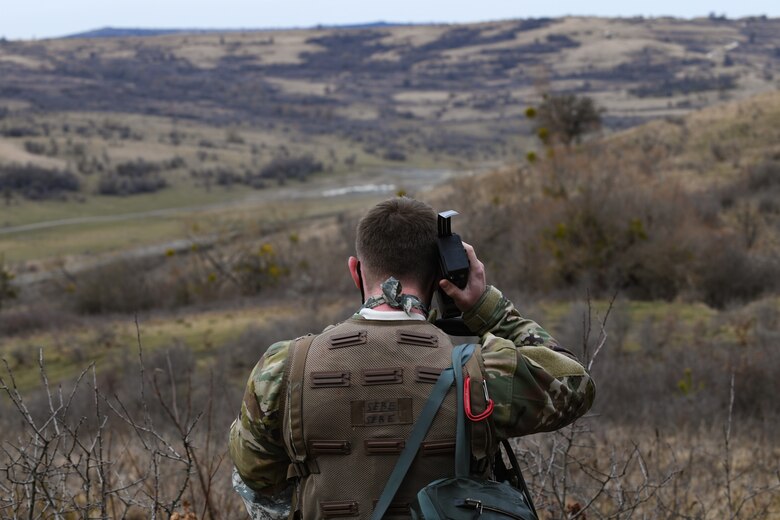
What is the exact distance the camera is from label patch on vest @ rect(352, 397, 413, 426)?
2.44 m

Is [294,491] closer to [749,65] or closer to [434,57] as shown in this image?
[749,65]

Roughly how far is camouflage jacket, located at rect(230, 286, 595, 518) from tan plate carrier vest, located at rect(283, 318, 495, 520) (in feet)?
0.20

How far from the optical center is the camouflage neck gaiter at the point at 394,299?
2539mm

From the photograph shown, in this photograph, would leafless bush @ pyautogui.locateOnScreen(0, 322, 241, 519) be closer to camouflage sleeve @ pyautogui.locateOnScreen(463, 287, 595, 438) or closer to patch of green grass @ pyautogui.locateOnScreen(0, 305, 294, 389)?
camouflage sleeve @ pyautogui.locateOnScreen(463, 287, 595, 438)

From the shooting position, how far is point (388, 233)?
2.56 metres

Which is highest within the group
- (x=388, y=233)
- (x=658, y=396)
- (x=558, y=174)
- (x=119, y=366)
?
(x=388, y=233)

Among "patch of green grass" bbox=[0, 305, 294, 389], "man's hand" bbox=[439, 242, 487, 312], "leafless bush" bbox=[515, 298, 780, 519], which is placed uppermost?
Answer: "man's hand" bbox=[439, 242, 487, 312]

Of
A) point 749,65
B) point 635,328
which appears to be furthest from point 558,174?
point 749,65

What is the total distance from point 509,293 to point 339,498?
19.7 meters

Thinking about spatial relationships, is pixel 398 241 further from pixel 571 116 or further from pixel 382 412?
pixel 571 116

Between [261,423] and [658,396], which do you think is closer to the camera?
[261,423]

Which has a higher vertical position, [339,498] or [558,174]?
[339,498]

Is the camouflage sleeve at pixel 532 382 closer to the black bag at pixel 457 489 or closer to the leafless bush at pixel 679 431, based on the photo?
the black bag at pixel 457 489

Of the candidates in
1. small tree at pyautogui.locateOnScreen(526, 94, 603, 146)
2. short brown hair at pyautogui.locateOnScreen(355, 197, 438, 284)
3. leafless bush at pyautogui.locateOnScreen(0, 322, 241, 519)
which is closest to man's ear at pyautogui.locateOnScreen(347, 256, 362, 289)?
short brown hair at pyautogui.locateOnScreen(355, 197, 438, 284)
